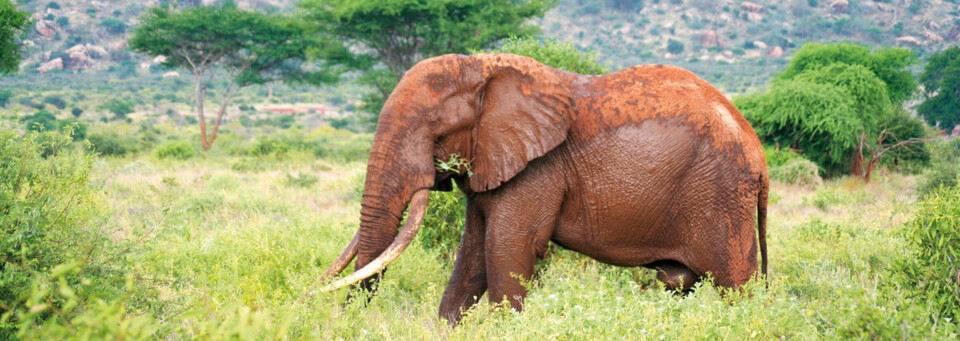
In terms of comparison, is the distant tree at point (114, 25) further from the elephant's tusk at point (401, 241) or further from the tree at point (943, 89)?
the elephant's tusk at point (401, 241)

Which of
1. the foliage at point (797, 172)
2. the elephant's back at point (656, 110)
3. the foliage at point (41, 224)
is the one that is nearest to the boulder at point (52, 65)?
the foliage at point (797, 172)

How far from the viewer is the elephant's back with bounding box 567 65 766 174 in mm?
4363

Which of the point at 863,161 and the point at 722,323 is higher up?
the point at 722,323

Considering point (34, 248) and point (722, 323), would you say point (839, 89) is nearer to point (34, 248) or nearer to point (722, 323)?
point (722, 323)

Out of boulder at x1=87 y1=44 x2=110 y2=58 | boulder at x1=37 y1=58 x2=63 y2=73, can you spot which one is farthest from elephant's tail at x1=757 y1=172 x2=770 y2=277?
boulder at x1=87 y1=44 x2=110 y2=58

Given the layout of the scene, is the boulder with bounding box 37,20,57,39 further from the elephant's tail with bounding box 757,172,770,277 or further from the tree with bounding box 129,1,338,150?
the elephant's tail with bounding box 757,172,770,277

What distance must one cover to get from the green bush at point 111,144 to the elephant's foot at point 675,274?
20.4 meters

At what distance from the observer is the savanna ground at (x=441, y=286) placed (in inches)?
136

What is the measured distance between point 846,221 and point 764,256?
4.94 metres

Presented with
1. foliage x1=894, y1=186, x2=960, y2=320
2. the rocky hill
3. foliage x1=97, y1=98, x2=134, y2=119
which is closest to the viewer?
foliage x1=894, y1=186, x2=960, y2=320

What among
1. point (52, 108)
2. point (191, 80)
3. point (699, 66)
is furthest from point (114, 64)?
point (699, 66)

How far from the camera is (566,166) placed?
174 inches

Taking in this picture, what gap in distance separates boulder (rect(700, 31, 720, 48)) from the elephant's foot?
6988 centimetres

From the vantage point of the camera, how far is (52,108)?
38125mm
